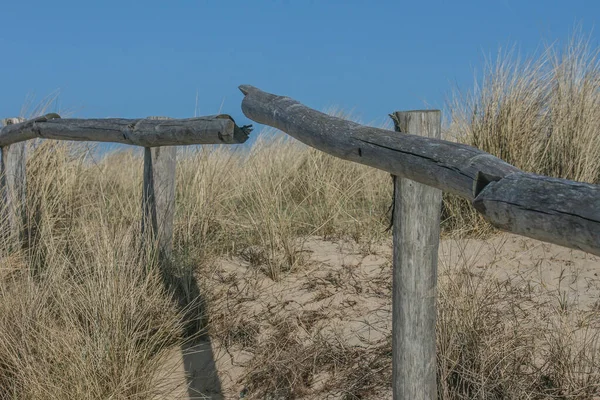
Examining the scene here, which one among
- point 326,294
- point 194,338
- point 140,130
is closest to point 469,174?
point 326,294

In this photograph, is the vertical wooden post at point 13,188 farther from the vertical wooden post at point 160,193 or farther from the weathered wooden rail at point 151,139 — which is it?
the vertical wooden post at point 160,193

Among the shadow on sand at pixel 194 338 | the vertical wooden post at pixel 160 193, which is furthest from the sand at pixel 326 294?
the vertical wooden post at pixel 160 193

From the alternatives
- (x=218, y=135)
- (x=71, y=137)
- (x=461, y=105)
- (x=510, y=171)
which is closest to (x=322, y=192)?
(x=461, y=105)

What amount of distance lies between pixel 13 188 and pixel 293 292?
3.38m

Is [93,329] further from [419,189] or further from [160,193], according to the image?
[419,189]

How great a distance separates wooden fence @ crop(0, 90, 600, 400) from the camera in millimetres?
2285

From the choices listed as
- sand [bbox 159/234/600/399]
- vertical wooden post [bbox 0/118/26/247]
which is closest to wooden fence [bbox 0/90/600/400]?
sand [bbox 159/234/600/399]

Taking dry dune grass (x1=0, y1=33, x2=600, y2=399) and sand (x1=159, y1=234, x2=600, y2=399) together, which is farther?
sand (x1=159, y1=234, x2=600, y2=399)

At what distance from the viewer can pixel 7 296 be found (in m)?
5.09

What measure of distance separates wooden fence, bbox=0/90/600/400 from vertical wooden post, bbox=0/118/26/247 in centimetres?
220

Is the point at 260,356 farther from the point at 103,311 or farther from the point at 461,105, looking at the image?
the point at 461,105

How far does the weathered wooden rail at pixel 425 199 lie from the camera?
Result: 2.30 m

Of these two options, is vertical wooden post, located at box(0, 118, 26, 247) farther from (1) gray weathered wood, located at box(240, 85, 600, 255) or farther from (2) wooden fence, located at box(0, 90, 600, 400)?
(1) gray weathered wood, located at box(240, 85, 600, 255)

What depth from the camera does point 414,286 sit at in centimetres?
333
